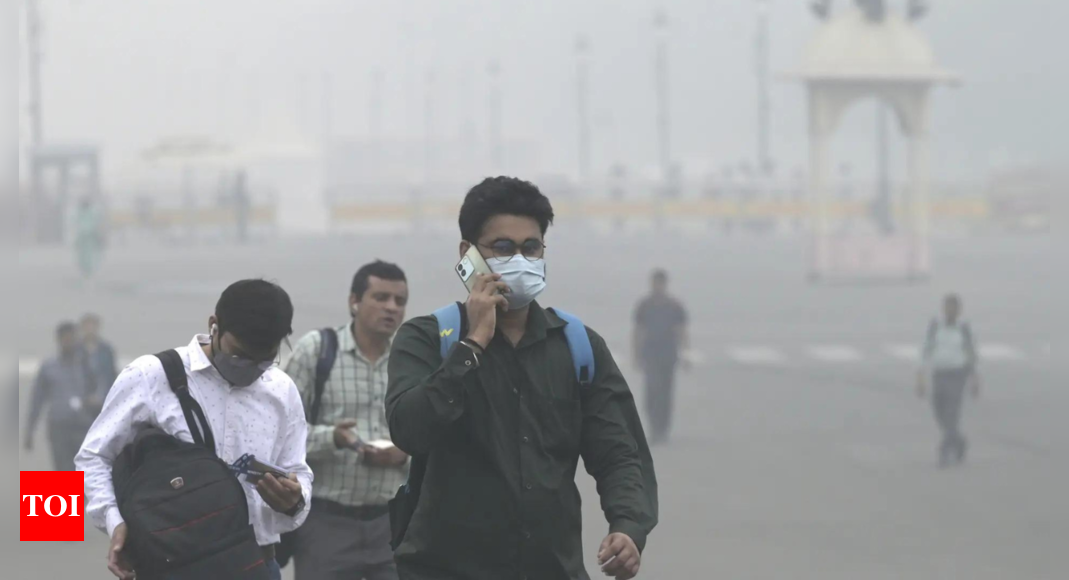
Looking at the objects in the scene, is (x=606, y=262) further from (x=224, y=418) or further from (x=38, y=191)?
(x=224, y=418)

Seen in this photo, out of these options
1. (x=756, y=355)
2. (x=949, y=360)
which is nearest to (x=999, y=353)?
(x=756, y=355)

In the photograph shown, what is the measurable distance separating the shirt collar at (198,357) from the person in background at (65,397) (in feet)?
18.9

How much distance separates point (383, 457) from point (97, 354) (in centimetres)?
545

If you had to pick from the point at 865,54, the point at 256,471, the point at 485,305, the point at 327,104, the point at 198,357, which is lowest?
the point at 256,471

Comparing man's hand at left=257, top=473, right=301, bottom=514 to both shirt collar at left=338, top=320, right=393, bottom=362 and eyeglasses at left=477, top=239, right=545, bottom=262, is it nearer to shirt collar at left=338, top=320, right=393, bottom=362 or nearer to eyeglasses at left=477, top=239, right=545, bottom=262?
eyeglasses at left=477, top=239, right=545, bottom=262

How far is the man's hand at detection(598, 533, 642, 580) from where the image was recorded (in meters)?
3.14

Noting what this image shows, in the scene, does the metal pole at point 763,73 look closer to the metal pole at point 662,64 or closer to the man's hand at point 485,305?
the metal pole at point 662,64

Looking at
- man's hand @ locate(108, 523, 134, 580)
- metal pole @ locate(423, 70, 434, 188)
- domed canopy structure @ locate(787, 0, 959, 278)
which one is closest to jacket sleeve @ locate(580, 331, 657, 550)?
man's hand @ locate(108, 523, 134, 580)

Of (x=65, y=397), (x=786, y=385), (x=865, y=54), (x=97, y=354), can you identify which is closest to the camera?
(x=65, y=397)

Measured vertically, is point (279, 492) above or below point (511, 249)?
below

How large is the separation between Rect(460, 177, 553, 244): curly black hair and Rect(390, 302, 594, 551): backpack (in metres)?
0.14

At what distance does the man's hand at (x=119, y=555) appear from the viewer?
11.1 ft

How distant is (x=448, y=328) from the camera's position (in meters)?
3.22

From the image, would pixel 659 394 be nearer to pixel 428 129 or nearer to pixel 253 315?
pixel 253 315
